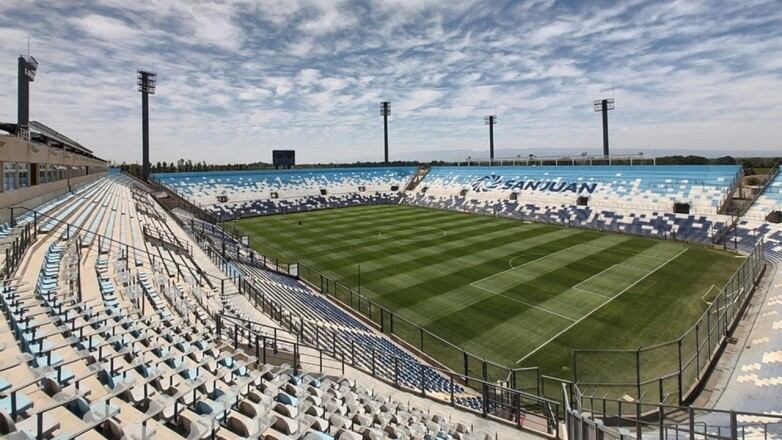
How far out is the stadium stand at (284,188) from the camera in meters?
56.3

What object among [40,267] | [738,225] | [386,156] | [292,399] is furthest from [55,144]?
[386,156]

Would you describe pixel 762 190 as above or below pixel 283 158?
below

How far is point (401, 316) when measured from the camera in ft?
65.8

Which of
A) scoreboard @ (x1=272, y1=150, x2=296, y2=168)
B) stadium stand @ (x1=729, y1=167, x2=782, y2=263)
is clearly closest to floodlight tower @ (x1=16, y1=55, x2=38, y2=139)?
scoreboard @ (x1=272, y1=150, x2=296, y2=168)

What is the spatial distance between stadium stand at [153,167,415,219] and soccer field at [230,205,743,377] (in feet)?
46.0

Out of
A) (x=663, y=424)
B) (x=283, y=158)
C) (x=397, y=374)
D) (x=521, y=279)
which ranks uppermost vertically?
(x=283, y=158)

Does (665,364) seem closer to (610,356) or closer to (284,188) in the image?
(610,356)

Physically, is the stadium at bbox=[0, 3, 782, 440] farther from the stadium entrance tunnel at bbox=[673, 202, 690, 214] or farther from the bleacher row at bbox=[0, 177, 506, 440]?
the stadium entrance tunnel at bbox=[673, 202, 690, 214]

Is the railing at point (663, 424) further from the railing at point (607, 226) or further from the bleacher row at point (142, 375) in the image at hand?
the railing at point (607, 226)

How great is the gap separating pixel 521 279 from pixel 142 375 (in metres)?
21.4

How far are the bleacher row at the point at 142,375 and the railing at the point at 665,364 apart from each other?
588 cm

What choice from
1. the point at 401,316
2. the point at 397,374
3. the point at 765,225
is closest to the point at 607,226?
the point at 765,225

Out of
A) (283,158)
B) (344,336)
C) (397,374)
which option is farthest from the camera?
(283,158)

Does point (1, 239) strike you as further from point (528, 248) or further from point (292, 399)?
point (528, 248)
